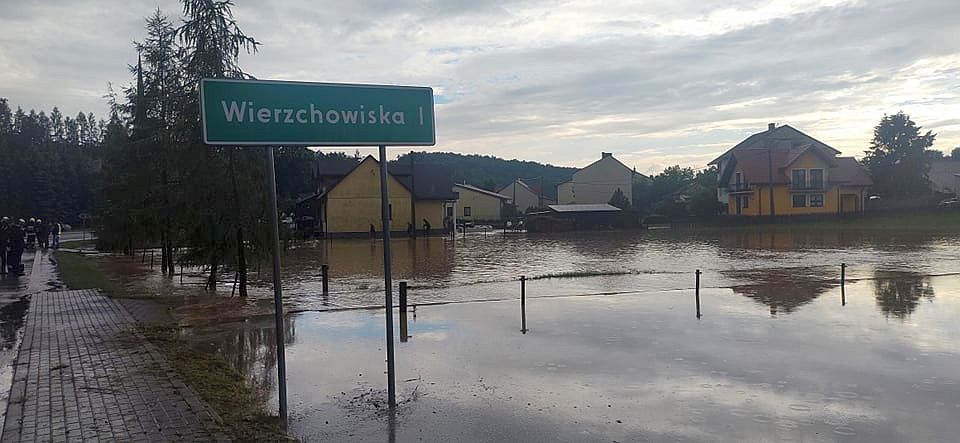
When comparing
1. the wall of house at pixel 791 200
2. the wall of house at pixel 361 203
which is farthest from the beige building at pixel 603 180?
the wall of house at pixel 361 203

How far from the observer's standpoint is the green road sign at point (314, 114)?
5977 millimetres

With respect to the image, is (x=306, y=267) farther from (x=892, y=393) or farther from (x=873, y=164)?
(x=873, y=164)

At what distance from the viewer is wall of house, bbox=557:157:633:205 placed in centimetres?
9338

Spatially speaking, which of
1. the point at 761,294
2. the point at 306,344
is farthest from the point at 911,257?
the point at 306,344

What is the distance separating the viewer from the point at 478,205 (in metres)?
87.0

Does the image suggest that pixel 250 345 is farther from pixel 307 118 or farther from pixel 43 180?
pixel 43 180

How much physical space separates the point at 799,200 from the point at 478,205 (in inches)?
1402

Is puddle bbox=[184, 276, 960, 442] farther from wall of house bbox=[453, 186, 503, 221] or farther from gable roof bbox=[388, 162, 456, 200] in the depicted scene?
wall of house bbox=[453, 186, 503, 221]

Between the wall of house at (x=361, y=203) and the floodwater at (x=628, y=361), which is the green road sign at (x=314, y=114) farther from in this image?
the wall of house at (x=361, y=203)

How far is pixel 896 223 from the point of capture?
58344 millimetres

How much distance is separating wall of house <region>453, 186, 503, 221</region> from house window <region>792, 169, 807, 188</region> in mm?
33393

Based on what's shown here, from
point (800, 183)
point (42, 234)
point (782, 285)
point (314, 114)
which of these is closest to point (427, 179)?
point (42, 234)

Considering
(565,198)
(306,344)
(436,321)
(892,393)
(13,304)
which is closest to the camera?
(892,393)

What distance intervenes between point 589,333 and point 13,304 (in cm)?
1163
